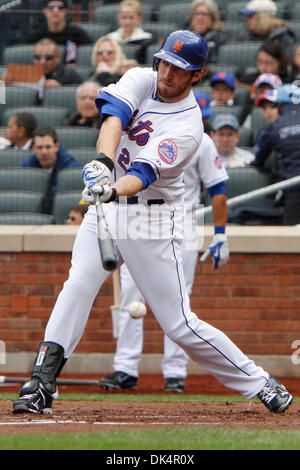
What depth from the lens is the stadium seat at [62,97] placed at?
10.0 metres

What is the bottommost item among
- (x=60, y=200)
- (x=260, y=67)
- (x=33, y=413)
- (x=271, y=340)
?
(x=271, y=340)

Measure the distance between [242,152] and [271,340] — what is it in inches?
72.8

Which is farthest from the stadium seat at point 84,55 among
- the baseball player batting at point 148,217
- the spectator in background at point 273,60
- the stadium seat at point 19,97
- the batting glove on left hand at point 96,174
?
the batting glove on left hand at point 96,174

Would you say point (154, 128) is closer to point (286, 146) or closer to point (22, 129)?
point (286, 146)

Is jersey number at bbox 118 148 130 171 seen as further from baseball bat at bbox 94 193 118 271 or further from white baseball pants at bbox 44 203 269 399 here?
baseball bat at bbox 94 193 118 271

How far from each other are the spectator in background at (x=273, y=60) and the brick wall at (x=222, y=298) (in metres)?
2.61

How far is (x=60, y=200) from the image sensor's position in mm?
8195

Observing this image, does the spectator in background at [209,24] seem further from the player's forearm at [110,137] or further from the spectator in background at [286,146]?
the player's forearm at [110,137]

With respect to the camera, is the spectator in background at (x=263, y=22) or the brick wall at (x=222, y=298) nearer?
A: the brick wall at (x=222, y=298)

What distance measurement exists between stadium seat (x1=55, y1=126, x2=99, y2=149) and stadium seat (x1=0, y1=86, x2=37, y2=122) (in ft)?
4.12

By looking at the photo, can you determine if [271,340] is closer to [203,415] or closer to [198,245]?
[198,245]

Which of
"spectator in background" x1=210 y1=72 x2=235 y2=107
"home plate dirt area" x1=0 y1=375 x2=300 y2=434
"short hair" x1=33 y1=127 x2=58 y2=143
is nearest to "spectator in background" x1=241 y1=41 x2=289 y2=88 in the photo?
"spectator in background" x1=210 y1=72 x2=235 y2=107
